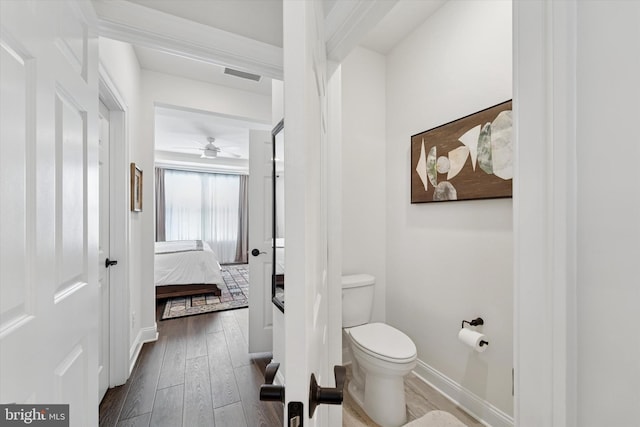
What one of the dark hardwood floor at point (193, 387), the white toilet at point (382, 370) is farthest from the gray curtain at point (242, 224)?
the white toilet at point (382, 370)

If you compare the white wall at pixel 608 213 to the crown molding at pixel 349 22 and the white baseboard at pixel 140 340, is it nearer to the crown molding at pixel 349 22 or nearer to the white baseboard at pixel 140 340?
the crown molding at pixel 349 22

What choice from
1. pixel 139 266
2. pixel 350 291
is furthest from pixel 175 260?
pixel 350 291

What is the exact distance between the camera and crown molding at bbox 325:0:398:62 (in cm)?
102

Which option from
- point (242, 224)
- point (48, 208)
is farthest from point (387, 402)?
point (242, 224)

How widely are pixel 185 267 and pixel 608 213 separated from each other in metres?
4.29

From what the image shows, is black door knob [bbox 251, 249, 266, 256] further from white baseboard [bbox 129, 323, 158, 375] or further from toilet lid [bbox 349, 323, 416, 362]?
white baseboard [bbox 129, 323, 158, 375]

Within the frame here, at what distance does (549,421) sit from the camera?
0.55 metres

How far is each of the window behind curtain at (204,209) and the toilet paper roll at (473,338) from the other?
22.1 feet

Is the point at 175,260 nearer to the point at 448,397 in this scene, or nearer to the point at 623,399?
the point at 448,397

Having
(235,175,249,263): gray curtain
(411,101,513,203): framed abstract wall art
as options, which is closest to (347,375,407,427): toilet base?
(411,101,513,203): framed abstract wall art

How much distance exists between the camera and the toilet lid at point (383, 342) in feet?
5.14

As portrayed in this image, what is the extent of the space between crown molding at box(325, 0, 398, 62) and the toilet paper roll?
1676 mm

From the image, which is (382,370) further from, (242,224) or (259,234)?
(242,224)

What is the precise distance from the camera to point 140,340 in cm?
249
